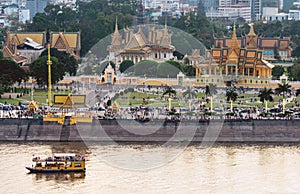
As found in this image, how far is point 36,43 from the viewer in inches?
3814

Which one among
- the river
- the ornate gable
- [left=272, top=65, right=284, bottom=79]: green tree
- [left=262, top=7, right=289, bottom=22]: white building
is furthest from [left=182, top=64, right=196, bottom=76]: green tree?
[left=262, top=7, right=289, bottom=22]: white building

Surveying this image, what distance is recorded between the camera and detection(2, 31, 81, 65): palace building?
92562 mm

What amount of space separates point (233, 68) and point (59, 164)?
1280 inches

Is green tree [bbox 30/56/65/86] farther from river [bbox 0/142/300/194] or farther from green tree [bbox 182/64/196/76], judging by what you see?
river [bbox 0/142/300/194]

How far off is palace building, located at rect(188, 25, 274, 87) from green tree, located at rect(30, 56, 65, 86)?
30.4ft

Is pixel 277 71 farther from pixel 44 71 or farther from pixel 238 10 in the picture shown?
pixel 238 10

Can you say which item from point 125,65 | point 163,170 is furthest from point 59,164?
point 125,65

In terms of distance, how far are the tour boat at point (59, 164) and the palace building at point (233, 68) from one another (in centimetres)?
2997

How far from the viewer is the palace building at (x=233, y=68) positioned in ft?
257

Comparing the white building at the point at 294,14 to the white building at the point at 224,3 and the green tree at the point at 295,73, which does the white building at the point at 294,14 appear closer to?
the white building at the point at 224,3

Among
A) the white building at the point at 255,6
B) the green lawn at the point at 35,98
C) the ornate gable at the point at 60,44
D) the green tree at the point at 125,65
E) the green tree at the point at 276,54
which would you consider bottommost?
the green lawn at the point at 35,98

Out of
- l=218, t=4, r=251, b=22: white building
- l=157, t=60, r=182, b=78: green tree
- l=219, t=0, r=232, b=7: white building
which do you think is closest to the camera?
l=157, t=60, r=182, b=78: green tree

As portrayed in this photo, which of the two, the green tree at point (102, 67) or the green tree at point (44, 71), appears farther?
the green tree at point (102, 67)

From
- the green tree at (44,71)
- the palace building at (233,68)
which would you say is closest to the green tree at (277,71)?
the palace building at (233,68)
